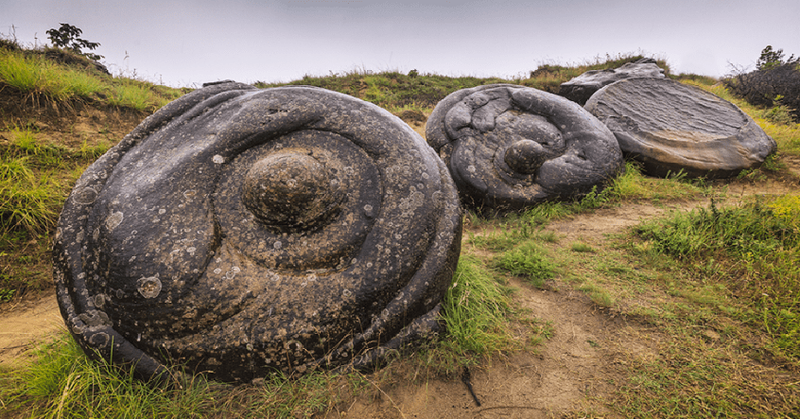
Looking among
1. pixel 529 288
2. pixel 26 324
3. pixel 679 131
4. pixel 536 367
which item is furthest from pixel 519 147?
pixel 26 324

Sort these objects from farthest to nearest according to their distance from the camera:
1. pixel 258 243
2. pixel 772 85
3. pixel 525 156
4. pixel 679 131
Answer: pixel 772 85, pixel 679 131, pixel 525 156, pixel 258 243

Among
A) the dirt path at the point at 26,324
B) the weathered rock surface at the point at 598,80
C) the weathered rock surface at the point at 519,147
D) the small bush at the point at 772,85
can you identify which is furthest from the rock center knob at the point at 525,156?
the small bush at the point at 772,85

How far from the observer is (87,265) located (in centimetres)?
168

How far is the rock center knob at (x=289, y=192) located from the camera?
1637 millimetres

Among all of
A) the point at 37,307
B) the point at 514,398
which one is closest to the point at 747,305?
the point at 514,398

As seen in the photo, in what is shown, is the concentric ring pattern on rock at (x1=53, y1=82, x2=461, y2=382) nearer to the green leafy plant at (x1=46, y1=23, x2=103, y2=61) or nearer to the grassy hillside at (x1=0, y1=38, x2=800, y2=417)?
the grassy hillside at (x1=0, y1=38, x2=800, y2=417)

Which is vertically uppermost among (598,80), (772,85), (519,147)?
(598,80)

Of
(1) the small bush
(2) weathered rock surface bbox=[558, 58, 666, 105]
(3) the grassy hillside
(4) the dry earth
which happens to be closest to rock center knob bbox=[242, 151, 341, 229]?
(3) the grassy hillside

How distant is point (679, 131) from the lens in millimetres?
5504

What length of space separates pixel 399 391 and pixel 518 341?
2.62 feet

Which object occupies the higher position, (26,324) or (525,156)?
(525,156)

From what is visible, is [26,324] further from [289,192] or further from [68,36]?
[68,36]

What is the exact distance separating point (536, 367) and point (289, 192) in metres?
1.64

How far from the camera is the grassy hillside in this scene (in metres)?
1.60
